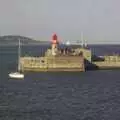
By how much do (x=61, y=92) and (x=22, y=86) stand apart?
340 inches

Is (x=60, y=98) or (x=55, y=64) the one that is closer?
(x=60, y=98)

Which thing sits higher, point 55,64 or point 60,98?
point 55,64

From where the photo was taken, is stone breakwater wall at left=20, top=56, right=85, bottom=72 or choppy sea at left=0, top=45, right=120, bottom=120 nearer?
choppy sea at left=0, top=45, right=120, bottom=120

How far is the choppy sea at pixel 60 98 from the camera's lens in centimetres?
4334

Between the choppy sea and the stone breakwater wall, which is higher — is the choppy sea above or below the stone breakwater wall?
below

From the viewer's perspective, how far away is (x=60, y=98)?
54688mm

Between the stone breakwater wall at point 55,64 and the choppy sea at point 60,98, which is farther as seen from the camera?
the stone breakwater wall at point 55,64

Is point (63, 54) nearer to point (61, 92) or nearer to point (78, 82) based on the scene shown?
point (78, 82)

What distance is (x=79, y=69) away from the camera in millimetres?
92188

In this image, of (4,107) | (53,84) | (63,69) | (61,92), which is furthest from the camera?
(63,69)

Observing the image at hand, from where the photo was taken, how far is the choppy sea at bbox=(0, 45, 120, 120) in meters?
43.3

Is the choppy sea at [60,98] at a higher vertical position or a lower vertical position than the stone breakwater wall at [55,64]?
lower

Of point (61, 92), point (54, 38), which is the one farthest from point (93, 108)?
point (54, 38)

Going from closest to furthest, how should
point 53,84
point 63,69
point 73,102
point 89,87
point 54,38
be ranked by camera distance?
point 73,102
point 89,87
point 53,84
point 63,69
point 54,38
